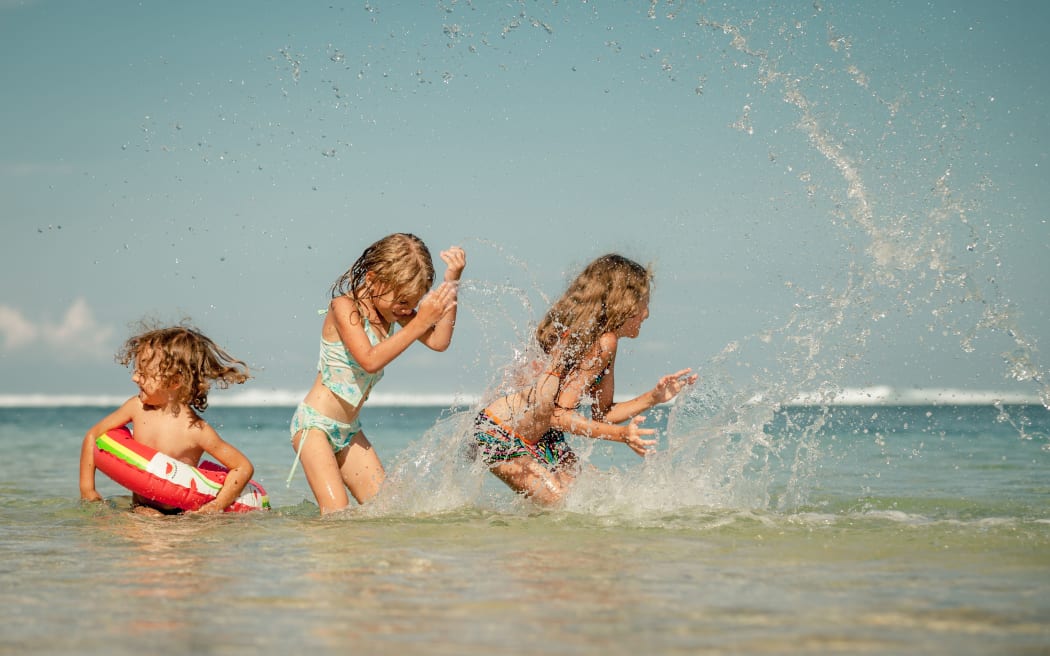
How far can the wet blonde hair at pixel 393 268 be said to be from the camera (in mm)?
→ 6051

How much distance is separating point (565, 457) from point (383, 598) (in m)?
2.92

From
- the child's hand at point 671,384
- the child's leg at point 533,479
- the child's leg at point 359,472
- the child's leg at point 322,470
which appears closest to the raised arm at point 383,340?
the child's leg at point 322,470

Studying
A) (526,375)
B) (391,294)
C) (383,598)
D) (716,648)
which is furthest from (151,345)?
(716,648)

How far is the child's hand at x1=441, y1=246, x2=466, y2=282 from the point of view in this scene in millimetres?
5887

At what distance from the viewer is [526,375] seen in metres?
6.18

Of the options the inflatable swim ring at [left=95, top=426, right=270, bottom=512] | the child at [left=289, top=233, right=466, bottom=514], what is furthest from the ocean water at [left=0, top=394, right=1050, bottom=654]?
the child at [left=289, top=233, right=466, bottom=514]

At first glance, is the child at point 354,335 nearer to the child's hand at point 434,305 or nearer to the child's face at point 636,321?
the child's hand at point 434,305

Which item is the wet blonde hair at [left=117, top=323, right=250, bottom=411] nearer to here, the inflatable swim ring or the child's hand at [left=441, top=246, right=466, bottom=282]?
the inflatable swim ring

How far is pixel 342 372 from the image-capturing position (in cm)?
617

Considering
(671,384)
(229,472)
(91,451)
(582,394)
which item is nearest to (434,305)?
(582,394)

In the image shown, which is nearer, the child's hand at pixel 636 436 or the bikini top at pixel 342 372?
the child's hand at pixel 636 436

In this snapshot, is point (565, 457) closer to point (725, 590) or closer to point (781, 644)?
point (725, 590)

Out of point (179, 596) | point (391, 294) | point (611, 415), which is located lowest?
point (179, 596)

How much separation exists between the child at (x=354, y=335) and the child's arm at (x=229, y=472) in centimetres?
45
